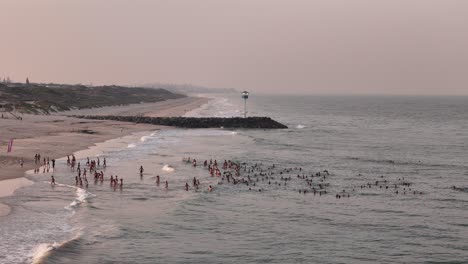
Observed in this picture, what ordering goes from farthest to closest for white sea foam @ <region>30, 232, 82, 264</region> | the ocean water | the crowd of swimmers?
the crowd of swimmers, the ocean water, white sea foam @ <region>30, 232, 82, 264</region>

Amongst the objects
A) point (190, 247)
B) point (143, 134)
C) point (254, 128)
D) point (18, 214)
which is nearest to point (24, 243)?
point (18, 214)

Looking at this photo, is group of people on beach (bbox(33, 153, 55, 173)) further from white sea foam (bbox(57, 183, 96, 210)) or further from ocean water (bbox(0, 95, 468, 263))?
white sea foam (bbox(57, 183, 96, 210))

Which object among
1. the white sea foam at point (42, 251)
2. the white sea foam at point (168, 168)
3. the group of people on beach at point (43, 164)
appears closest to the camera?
the white sea foam at point (42, 251)

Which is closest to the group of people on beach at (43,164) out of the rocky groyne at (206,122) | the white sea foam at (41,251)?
the white sea foam at (41,251)

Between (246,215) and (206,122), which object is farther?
(206,122)

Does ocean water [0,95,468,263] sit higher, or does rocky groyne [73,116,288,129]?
rocky groyne [73,116,288,129]

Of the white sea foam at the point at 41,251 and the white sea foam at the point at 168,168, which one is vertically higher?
the white sea foam at the point at 168,168

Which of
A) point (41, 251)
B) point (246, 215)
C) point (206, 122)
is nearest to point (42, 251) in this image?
point (41, 251)

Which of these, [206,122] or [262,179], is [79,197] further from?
[206,122]

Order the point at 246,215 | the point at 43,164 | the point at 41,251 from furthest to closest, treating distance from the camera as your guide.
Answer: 1. the point at 43,164
2. the point at 246,215
3. the point at 41,251

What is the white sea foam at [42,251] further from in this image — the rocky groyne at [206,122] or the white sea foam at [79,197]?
the rocky groyne at [206,122]

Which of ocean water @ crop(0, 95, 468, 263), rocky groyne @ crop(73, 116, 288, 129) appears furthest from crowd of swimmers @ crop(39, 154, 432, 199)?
rocky groyne @ crop(73, 116, 288, 129)
